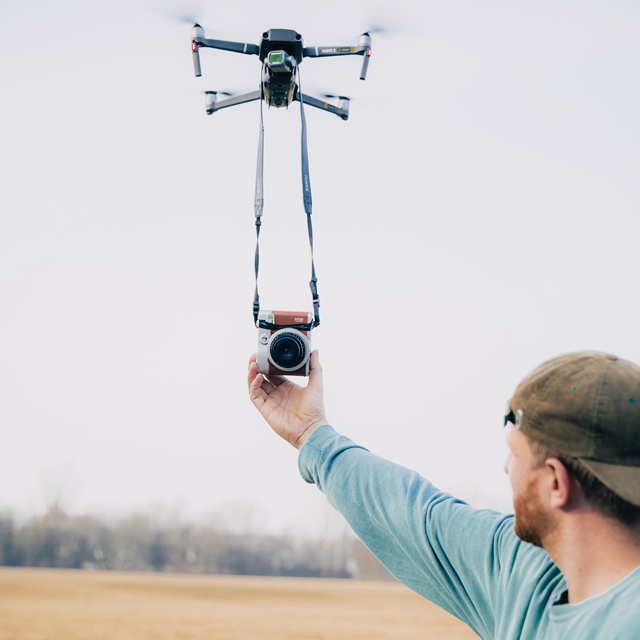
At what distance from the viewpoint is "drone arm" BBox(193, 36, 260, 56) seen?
4.23 meters

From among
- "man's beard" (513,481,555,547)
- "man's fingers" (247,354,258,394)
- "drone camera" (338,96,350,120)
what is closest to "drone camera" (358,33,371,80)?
"drone camera" (338,96,350,120)

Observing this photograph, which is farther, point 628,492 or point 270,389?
point 270,389

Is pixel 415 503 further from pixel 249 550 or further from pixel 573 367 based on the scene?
pixel 249 550

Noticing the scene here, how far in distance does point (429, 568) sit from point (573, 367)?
Answer: 2.17 ft

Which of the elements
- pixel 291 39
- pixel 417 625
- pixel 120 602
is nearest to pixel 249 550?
pixel 120 602

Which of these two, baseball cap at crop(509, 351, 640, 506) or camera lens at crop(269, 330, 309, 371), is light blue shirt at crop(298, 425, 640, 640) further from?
camera lens at crop(269, 330, 309, 371)

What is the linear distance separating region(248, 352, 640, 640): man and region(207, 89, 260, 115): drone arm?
3967 millimetres

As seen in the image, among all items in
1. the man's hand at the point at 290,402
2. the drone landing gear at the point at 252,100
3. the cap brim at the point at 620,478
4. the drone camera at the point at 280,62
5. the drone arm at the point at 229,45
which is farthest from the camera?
the drone landing gear at the point at 252,100

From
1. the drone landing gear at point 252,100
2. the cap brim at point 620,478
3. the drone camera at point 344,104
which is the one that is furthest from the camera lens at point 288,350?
the drone camera at point 344,104

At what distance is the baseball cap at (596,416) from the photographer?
109cm

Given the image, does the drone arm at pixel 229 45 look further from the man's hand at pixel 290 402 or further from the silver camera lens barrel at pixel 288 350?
the man's hand at pixel 290 402

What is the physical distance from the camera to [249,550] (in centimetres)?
2912

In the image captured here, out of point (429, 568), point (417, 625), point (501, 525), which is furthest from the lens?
point (417, 625)

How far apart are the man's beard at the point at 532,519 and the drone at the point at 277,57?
9.21 ft
